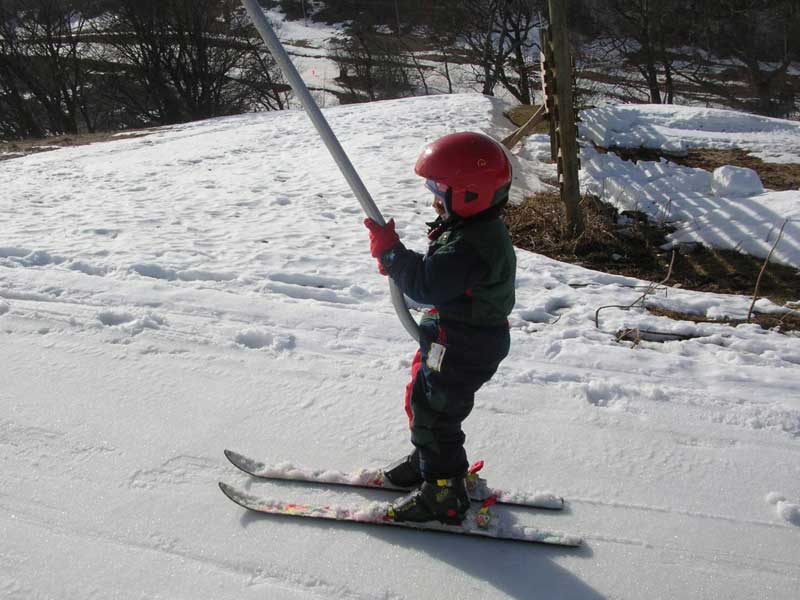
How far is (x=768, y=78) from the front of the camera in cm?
2436

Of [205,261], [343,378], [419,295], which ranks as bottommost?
[343,378]

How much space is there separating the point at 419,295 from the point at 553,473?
1.19 metres

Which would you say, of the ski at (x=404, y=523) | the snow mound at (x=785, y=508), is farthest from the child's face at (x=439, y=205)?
the snow mound at (x=785, y=508)

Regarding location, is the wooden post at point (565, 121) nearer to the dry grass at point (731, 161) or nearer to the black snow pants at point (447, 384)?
the dry grass at point (731, 161)

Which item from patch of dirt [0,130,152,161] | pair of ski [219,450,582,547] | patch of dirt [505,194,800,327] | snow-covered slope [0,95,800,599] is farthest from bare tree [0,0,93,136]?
pair of ski [219,450,582,547]

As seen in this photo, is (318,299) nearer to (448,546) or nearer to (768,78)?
(448,546)

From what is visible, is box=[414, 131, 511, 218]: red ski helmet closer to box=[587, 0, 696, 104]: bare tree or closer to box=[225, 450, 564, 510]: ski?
box=[225, 450, 564, 510]: ski

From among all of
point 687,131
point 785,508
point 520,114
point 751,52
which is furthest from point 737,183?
point 751,52

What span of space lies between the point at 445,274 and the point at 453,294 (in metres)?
0.07

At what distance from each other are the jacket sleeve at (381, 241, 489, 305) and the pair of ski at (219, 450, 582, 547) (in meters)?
0.93

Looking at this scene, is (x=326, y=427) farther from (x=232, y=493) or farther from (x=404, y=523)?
(x=404, y=523)

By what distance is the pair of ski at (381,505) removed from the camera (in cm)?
230

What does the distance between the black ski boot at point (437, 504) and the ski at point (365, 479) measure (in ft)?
0.47

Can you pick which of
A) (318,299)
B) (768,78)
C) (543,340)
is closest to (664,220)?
(543,340)
